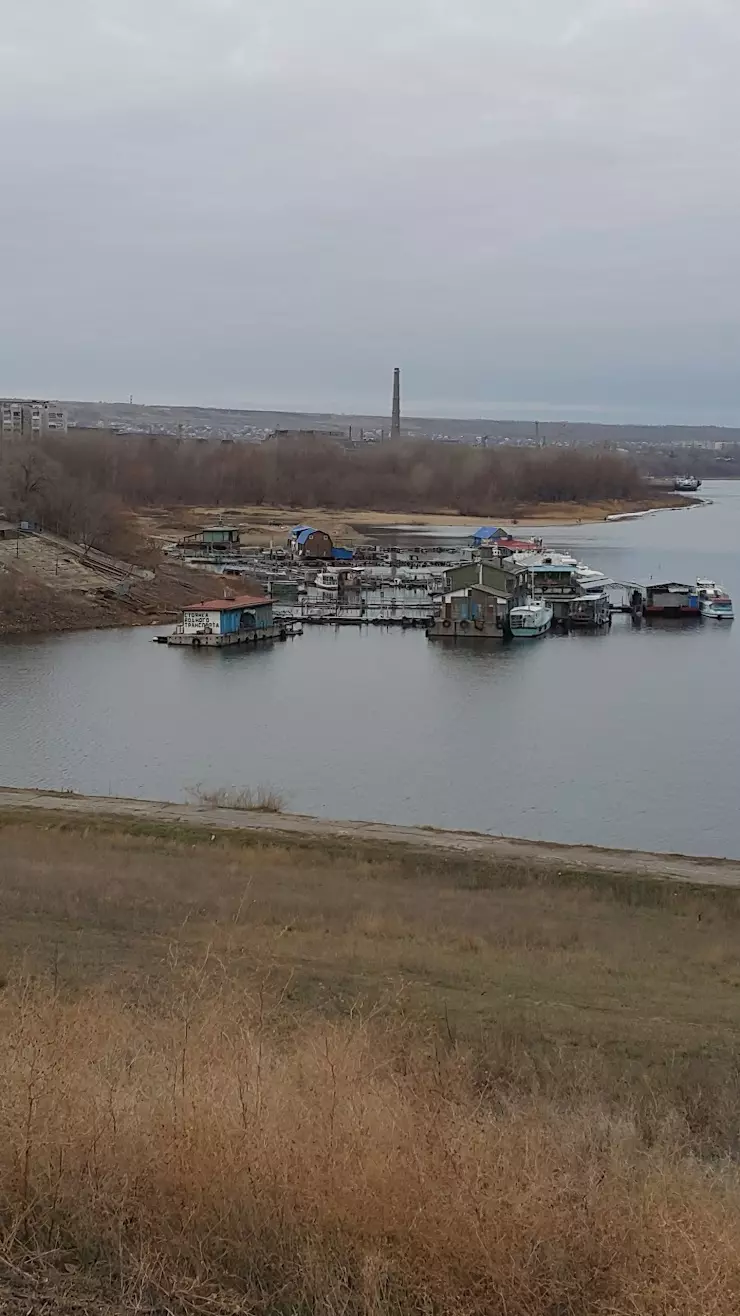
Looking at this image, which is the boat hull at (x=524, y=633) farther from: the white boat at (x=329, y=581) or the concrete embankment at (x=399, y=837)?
the concrete embankment at (x=399, y=837)

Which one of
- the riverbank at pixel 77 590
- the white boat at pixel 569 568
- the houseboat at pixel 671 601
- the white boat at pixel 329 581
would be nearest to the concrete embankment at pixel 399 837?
the riverbank at pixel 77 590

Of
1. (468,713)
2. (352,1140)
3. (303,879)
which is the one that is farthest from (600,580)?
(352,1140)

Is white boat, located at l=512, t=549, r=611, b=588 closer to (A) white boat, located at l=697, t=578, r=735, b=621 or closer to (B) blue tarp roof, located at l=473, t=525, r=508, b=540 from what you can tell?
(A) white boat, located at l=697, t=578, r=735, b=621

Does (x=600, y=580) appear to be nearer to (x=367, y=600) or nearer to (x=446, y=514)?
(x=367, y=600)

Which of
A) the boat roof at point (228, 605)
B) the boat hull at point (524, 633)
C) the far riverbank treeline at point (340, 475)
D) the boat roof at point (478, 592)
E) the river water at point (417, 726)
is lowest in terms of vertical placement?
the river water at point (417, 726)

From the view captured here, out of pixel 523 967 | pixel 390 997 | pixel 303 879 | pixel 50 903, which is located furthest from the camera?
pixel 303 879

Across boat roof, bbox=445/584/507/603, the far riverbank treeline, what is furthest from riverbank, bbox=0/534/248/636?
the far riverbank treeline
